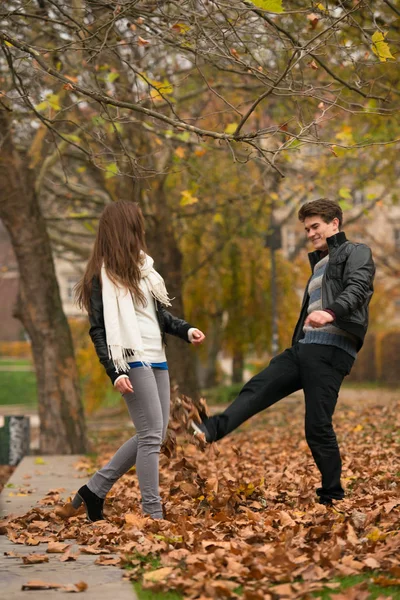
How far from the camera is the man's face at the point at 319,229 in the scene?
6426mm

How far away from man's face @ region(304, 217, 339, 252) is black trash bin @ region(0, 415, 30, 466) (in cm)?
743

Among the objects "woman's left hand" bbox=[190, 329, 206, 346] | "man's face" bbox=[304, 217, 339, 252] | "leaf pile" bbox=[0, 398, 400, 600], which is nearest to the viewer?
"leaf pile" bbox=[0, 398, 400, 600]

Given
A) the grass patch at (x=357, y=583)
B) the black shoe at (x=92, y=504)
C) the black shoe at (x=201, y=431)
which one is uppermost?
the black shoe at (x=201, y=431)

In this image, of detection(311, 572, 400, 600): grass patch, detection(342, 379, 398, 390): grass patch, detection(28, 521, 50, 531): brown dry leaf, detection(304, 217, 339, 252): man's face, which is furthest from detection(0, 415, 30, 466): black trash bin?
detection(342, 379, 398, 390): grass patch

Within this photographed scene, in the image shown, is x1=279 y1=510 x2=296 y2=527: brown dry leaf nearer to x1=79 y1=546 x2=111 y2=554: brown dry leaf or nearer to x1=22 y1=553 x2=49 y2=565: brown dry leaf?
x1=79 y1=546 x2=111 y2=554: brown dry leaf

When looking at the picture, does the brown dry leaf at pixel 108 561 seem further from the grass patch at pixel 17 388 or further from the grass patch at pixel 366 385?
the grass patch at pixel 17 388

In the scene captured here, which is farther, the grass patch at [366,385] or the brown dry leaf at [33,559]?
the grass patch at [366,385]

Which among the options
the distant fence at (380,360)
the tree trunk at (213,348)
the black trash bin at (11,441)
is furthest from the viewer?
the distant fence at (380,360)

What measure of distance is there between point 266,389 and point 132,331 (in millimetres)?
1013

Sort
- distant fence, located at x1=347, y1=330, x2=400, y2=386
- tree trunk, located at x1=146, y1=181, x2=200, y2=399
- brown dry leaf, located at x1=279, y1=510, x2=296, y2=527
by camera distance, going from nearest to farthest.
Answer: brown dry leaf, located at x1=279, y1=510, x2=296, y2=527 < tree trunk, located at x1=146, y1=181, x2=200, y2=399 < distant fence, located at x1=347, y1=330, x2=400, y2=386

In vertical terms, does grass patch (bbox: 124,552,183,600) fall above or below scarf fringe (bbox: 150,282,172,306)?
below

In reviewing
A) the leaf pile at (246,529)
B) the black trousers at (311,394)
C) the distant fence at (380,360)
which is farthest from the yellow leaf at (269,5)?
Result: the distant fence at (380,360)

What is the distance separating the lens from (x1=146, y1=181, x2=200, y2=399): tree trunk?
16891 mm

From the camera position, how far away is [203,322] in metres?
25.0
